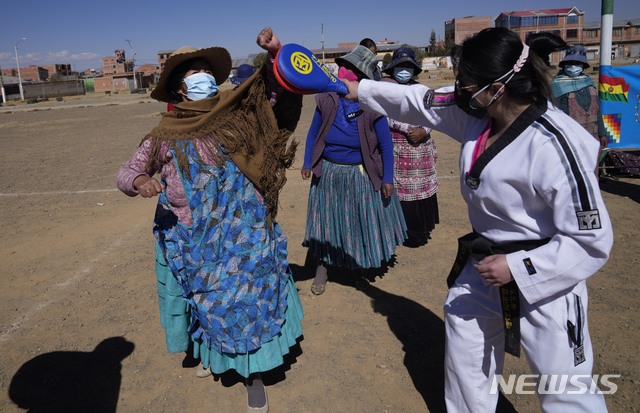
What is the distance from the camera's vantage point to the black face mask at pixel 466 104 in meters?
1.98

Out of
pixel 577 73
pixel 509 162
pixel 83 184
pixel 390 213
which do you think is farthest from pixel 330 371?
pixel 83 184

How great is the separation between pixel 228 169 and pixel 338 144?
1746mm

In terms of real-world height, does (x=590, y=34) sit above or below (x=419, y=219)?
above

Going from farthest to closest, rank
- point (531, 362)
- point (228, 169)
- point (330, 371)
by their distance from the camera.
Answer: point (330, 371) < point (228, 169) < point (531, 362)

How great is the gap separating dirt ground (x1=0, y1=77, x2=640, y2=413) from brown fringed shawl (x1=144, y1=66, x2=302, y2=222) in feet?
4.32

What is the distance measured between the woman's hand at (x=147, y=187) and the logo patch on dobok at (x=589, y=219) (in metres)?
1.85

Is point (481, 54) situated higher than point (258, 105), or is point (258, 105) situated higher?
point (481, 54)

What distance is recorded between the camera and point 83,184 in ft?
28.9

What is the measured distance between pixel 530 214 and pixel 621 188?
6.15 metres

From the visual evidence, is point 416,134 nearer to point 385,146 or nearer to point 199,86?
point 385,146

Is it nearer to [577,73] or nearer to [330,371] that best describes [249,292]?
[330,371]

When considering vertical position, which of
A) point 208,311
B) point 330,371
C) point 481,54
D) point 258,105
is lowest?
point 330,371

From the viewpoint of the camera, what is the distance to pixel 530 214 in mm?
1900

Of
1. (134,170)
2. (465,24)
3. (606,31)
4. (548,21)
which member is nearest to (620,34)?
(548,21)
